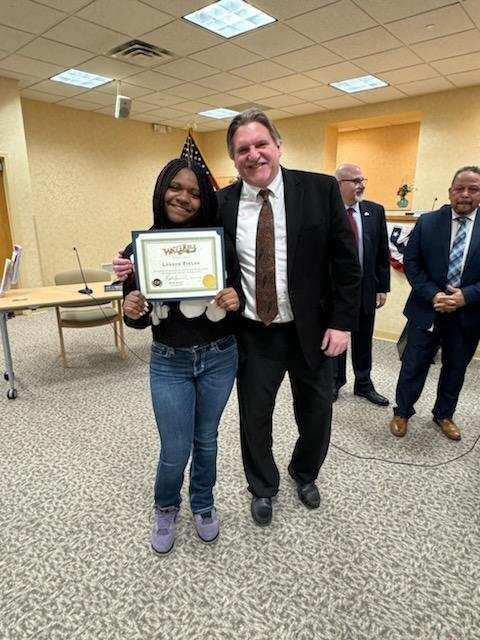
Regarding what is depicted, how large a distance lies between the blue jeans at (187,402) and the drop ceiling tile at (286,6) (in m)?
3.39

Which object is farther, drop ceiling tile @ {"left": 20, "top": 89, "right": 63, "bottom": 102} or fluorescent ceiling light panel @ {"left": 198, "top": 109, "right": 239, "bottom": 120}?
fluorescent ceiling light panel @ {"left": 198, "top": 109, "right": 239, "bottom": 120}

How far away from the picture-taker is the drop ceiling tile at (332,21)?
11.8ft

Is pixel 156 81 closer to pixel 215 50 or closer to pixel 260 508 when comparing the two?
pixel 215 50

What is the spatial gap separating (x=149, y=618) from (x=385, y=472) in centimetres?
133

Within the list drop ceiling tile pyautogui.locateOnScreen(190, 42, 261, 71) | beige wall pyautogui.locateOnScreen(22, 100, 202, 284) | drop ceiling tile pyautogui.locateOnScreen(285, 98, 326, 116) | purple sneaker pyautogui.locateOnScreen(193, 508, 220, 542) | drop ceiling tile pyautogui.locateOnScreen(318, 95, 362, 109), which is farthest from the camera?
drop ceiling tile pyautogui.locateOnScreen(285, 98, 326, 116)

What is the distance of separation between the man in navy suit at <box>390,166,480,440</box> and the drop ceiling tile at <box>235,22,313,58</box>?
2.80 meters

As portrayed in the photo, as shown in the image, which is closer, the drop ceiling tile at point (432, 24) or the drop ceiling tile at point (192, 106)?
the drop ceiling tile at point (432, 24)

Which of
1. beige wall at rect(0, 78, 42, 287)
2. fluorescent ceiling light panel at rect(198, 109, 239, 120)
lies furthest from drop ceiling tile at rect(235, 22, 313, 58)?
beige wall at rect(0, 78, 42, 287)

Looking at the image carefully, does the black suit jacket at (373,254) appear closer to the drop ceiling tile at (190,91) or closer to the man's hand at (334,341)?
the man's hand at (334,341)

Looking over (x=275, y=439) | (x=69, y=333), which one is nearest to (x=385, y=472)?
(x=275, y=439)

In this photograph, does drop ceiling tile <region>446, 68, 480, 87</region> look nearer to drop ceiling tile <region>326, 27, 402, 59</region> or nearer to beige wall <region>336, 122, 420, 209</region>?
drop ceiling tile <region>326, 27, 402, 59</region>

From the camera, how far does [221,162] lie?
889 centimetres

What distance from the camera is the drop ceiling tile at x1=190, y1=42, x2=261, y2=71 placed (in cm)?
440

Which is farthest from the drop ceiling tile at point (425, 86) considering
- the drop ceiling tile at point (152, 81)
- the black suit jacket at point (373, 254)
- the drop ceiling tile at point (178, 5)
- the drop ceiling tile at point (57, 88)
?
the drop ceiling tile at point (57, 88)
